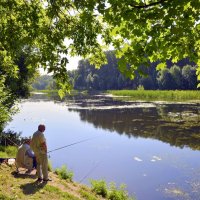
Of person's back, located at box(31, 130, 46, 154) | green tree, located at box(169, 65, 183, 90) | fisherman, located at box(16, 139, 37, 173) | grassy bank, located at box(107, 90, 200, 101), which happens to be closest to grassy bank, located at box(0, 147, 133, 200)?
fisherman, located at box(16, 139, 37, 173)

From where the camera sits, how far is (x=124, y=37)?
679 cm

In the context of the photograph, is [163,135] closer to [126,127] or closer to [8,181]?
[126,127]

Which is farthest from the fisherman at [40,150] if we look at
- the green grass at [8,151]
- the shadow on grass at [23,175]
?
the green grass at [8,151]

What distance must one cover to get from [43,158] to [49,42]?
193 inches

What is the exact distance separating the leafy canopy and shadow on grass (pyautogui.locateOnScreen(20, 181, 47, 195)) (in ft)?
12.6

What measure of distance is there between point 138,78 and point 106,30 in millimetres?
108440

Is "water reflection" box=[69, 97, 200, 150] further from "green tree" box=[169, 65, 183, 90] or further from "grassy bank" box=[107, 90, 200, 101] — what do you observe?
"green tree" box=[169, 65, 183, 90]

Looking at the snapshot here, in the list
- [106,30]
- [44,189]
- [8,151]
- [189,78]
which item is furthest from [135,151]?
[189,78]

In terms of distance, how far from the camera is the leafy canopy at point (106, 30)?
5852mm

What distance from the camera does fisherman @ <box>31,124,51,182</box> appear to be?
452 inches

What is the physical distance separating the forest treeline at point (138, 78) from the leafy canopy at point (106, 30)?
2139 inches

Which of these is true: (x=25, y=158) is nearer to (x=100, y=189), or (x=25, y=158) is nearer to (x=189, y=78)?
(x=100, y=189)

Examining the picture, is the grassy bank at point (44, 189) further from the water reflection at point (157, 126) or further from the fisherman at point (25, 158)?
the water reflection at point (157, 126)

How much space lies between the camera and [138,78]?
117 m
